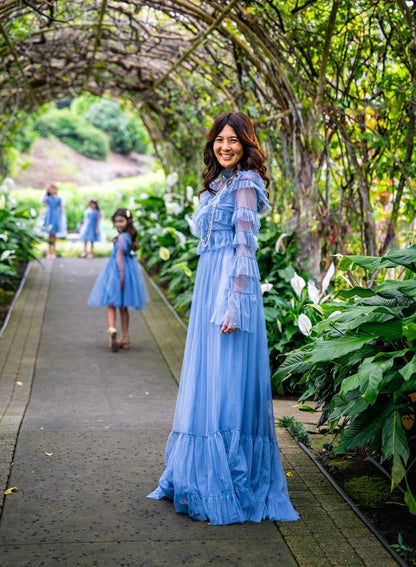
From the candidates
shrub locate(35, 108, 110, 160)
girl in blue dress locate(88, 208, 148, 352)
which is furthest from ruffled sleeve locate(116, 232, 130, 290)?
shrub locate(35, 108, 110, 160)

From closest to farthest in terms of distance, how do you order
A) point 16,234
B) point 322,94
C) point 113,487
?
point 113,487 → point 322,94 → point 16,234

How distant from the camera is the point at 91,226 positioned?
578 inches

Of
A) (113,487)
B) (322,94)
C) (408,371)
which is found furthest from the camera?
(322,94)

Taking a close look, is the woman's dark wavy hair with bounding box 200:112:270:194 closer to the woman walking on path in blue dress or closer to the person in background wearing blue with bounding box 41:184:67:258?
the woman walking on path in blue dress

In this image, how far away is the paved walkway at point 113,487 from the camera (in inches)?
113

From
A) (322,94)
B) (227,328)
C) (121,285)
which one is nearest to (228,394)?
(227,328)

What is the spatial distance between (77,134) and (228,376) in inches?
1553

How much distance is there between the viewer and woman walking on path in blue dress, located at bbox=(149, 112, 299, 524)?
3.26 m

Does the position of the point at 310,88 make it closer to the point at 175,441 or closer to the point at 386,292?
the point at 386,292

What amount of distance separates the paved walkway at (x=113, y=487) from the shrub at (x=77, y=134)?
3508 cm

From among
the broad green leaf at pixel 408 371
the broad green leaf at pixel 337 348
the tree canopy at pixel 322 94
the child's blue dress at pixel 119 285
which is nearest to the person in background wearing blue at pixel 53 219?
the tree canopy at pixel 322 94

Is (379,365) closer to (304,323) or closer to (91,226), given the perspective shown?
(304,323)

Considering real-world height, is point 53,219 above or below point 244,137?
below

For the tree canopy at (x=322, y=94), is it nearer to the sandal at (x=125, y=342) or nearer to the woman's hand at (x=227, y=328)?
the sandal at (x=125, y=342)
